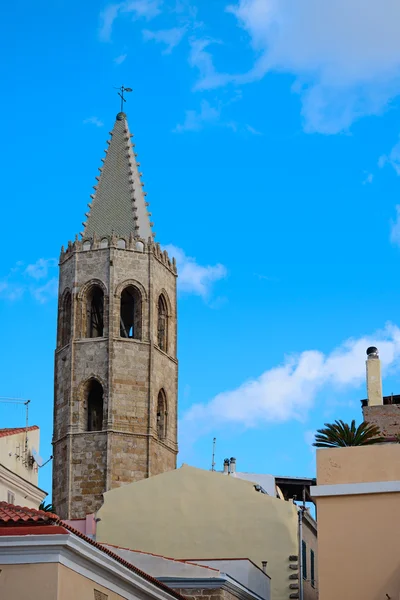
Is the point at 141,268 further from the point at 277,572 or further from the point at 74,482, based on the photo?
the point at 277,572

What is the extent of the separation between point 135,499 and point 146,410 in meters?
17.7

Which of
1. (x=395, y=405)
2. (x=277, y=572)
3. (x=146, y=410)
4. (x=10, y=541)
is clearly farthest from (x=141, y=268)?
(x=10, y=541)

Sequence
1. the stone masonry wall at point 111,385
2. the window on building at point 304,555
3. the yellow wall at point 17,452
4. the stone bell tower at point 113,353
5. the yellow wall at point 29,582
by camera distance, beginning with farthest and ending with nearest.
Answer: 1. the stone bell tower at point 113,353
2. the stone masonry wall at point 111,385
3. the window on building at point 304,555
4. the yellow wall at point 17,452
5. the yellow wall at point 29,582

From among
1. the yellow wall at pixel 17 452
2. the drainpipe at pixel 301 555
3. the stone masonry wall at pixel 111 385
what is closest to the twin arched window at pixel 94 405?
the stone masonry wall at pixel 111 385

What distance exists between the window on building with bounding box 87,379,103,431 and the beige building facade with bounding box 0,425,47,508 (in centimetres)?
2189

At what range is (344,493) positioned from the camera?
2739 centimetres

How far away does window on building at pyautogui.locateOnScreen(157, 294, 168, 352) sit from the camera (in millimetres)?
62875

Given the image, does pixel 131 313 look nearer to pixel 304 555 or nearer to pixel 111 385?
pixel 111 385

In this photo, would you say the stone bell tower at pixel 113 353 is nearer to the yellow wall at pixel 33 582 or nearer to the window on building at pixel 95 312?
the window on building at pixel 95 312

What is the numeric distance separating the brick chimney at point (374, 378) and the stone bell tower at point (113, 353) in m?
16.0

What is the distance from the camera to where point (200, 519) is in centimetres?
4144

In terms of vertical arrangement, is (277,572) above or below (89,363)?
below

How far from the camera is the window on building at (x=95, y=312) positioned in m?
61.9

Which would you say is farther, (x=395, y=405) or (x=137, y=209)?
(x=137, y=209)
